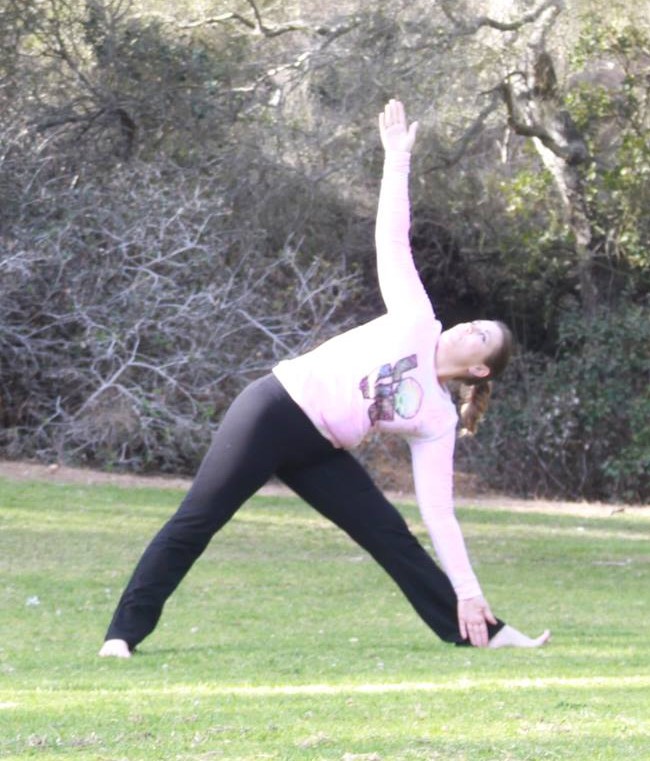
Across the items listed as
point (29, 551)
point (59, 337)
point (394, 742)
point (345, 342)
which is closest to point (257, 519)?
point (29, 551)

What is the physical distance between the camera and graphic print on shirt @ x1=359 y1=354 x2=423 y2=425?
19.7 feet

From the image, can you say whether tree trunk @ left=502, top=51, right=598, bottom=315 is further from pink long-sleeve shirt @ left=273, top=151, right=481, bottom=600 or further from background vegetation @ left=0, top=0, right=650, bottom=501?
pink long-sleeve shirt @ left=273, top=151, right=481, bottom=600

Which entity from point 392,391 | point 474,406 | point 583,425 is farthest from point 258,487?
point 583,425

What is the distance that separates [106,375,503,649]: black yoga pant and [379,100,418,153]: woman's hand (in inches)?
42.2

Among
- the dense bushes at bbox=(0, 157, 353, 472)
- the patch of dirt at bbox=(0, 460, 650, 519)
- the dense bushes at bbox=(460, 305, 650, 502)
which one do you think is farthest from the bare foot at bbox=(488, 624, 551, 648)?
the dense bushes at bbox=(460, 305, 650, 502)

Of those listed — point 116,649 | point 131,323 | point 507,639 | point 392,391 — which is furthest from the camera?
point 131,323

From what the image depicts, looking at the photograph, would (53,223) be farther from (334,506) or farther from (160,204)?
(334,506)

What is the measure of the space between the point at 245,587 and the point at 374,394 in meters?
5.03

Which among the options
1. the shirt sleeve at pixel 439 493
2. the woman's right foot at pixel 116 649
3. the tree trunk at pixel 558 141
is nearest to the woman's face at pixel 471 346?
the shirt sleeve at pixel 439 493

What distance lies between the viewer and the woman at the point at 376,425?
19.8 feet

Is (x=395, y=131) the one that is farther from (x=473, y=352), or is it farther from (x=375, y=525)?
(x=375, y=525)

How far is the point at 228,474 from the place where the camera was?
621cm

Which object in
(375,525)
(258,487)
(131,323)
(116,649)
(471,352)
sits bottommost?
(116,649)

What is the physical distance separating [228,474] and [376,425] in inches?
25.6
